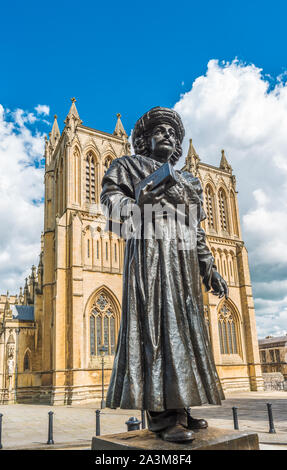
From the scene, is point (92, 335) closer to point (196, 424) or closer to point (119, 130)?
point (119, 130)

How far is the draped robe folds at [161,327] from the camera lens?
2.26 meters

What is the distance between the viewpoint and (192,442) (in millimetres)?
2105

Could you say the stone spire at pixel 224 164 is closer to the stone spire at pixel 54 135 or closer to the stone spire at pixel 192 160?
the stone spire at pixel 192 160

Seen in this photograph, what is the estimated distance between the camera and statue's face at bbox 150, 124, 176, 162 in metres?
3.04

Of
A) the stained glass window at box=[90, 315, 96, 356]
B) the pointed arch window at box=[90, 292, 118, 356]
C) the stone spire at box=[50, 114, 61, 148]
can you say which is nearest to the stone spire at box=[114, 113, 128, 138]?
the stone spire at box=[50, 114, 61, 148]

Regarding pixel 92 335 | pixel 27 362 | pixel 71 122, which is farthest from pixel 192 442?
pixel 71 122

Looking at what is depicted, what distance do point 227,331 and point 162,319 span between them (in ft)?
101

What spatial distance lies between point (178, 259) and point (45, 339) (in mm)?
24413

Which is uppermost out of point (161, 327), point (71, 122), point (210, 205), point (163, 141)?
point (71, 122)

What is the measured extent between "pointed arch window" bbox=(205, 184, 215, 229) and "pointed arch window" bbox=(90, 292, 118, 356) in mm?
13453
